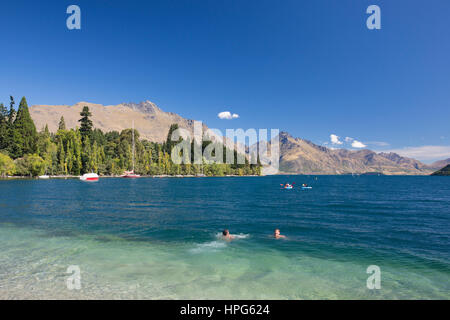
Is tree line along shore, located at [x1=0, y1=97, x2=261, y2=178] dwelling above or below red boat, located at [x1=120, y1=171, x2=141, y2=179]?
above

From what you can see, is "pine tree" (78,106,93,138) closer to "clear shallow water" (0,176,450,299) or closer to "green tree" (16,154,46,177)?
"green tree" (16,154,46,177)

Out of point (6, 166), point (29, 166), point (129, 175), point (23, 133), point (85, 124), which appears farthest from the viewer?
point (85, 124)

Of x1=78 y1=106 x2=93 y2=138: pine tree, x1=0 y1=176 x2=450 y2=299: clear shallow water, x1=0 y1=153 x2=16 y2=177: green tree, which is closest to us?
x1=0 y1=176 x2=450 y2=299: clear shallow water

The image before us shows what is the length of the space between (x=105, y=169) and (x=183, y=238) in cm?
16969

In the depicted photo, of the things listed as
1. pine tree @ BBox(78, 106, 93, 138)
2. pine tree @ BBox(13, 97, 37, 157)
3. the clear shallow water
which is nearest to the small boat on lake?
pine tree @ BBox(78, 106, 93, 138)

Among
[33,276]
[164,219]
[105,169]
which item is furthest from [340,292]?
[105,169]

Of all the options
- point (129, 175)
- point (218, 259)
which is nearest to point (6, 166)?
point (129, 175)

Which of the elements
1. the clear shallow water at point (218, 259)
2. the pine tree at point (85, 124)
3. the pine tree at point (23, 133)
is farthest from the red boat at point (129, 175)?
the clear shallow water at point (218, 259)

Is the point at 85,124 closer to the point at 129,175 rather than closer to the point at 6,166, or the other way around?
the point at 129,175

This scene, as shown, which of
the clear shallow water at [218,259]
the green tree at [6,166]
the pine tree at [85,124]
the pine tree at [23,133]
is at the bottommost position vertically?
the clear shallow water at [218,259]

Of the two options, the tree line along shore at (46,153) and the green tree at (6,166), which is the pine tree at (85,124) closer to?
the tree line along shore at (46,153)

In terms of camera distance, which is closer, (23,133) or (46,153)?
(23,133)

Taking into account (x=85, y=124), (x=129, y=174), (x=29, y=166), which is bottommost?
(x=129, y=174)

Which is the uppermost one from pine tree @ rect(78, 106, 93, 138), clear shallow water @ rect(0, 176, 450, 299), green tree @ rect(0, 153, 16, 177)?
pine tree @ rect(78, 106, 93, 138)
